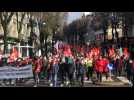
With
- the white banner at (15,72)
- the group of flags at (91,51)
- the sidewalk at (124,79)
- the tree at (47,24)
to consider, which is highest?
the tree at (47,24)

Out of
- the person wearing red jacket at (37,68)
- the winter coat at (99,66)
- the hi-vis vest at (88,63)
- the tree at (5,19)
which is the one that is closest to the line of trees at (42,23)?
the tree at (5,19)

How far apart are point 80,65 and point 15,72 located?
2431 millimetres

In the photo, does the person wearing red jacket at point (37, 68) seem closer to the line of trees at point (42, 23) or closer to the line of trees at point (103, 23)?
the line of trees at point (42, 23)

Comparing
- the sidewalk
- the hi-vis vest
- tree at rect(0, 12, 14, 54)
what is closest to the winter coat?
the hi-vis vest

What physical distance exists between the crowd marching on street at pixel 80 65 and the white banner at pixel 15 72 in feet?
0.53

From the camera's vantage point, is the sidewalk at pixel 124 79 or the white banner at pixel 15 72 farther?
the white banner at pixel 15 72

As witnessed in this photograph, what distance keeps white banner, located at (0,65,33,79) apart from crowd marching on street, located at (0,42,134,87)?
163 mm

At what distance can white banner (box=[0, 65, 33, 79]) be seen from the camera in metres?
19.0

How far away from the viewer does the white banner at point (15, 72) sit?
62.2 feet

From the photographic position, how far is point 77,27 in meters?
19.3
